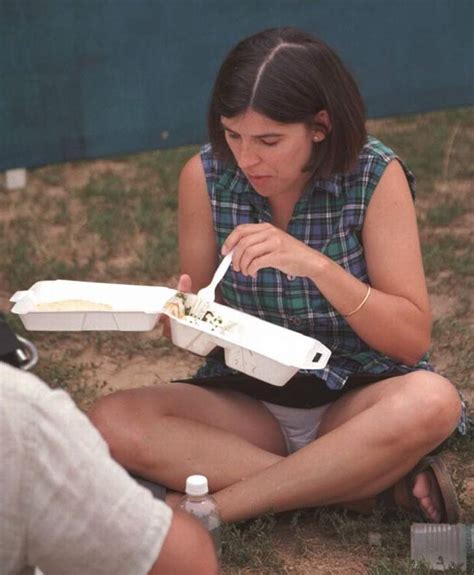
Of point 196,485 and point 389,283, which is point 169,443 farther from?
point 389,283

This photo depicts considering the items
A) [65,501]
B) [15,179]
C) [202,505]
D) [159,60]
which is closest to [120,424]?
[202,505]

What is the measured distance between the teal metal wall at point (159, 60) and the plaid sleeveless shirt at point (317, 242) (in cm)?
215

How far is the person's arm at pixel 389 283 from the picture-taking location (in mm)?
2686

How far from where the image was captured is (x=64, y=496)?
1.27 m

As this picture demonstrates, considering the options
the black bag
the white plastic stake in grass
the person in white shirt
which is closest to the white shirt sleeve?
the person in white shirt

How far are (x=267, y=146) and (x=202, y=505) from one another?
2.56 feet

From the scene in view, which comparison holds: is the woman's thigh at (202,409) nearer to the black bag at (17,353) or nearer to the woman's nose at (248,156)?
the woman's nose at (248,156)

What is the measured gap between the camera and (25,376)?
126 cm

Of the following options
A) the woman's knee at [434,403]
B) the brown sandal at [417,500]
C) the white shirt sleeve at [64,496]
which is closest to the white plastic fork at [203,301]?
the woman's knee at [434,403]

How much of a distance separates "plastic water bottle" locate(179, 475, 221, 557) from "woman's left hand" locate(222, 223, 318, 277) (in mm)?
445

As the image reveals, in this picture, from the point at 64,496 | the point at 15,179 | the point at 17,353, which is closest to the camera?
the point at 64,496

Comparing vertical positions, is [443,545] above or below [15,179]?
above

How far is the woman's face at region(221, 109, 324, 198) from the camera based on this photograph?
2.67 meters

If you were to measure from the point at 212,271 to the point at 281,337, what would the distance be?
37 cm
